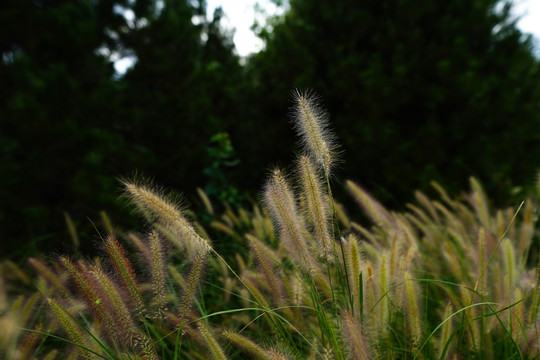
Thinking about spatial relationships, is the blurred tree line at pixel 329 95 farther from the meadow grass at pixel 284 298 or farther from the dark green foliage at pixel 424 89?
the meadow grass at pixel 284 298

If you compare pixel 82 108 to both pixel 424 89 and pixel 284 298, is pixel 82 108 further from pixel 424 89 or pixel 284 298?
pixel 424 89

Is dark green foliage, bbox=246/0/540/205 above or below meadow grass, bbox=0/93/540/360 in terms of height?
above

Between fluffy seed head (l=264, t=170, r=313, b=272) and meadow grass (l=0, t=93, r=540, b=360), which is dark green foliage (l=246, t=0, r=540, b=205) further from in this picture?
fluffy seed head (l=264, t=170, r=313, b=272)

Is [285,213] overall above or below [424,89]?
below

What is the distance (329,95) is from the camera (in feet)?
16.3

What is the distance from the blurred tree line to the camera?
386 cm

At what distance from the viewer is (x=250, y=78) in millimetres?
5562

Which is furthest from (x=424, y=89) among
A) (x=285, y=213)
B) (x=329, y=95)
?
(x=285, y=213)

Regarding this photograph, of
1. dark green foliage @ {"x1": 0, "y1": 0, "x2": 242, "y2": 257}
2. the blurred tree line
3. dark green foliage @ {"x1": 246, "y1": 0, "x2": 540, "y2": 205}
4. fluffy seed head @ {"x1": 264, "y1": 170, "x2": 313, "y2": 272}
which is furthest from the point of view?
dark green foliage @ {"x1": 246, "y1": 0, "x2": 540, "y2": 205}

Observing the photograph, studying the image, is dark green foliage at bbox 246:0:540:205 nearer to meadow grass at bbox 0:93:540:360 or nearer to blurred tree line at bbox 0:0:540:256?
blurred tree line at bbox 0:0:540:256

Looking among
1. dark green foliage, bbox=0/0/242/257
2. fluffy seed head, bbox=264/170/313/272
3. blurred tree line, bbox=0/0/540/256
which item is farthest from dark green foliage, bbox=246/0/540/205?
fluffy seed head, bbox=264/170/313/272

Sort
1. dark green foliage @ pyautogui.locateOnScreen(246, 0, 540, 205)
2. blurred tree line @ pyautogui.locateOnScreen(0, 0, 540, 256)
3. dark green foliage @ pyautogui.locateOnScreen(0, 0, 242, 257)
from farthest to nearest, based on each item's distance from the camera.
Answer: dark green foliage @ pyautogui.locateOnScreen(246, 0, 540, 205) → blurred tree line @ pyautogui.locateOnScreen(0, 0, 540, 256) → dark green foliage @ pyautogui.locateOnScreen(0, 0, 242, 257)

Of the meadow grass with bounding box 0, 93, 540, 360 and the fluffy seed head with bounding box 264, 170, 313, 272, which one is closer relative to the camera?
the meadow grass with bounding box 0, 93, 540, 360

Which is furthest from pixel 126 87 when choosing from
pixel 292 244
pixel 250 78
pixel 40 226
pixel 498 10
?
pixel 498 10
